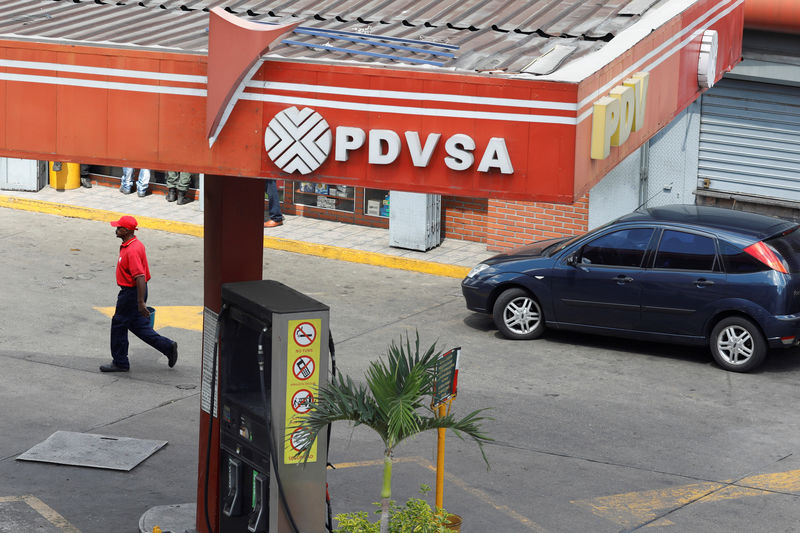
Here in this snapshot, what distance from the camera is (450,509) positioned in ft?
33.6

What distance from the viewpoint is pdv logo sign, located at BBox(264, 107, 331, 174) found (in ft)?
27.9

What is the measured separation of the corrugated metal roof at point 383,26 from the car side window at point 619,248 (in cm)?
400

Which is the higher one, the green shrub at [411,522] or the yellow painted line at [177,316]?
the yellow painted line at [177,316]

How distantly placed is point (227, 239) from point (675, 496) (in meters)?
4.33

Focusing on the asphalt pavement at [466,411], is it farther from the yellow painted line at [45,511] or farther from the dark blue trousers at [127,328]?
the dark blue trousers at [127,328]

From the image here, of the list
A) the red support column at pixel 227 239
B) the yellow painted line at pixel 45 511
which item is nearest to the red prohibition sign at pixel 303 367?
the red support column at pixel 227 239

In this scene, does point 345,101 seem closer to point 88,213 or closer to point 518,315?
point 518,315

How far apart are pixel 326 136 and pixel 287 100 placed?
1.15 ft

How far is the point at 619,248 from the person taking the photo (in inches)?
558

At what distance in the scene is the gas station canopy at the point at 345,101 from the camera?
8.23m

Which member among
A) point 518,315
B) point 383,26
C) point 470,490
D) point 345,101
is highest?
point 383,26

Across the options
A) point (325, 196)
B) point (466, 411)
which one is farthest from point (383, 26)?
point (325, 196)

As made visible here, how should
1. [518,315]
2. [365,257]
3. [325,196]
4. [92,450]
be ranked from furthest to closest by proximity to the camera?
1. [325,196]
2. [365,257]
3. [518,315]
4. [92,450]

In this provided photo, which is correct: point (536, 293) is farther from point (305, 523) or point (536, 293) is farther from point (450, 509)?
point (305, 523)
